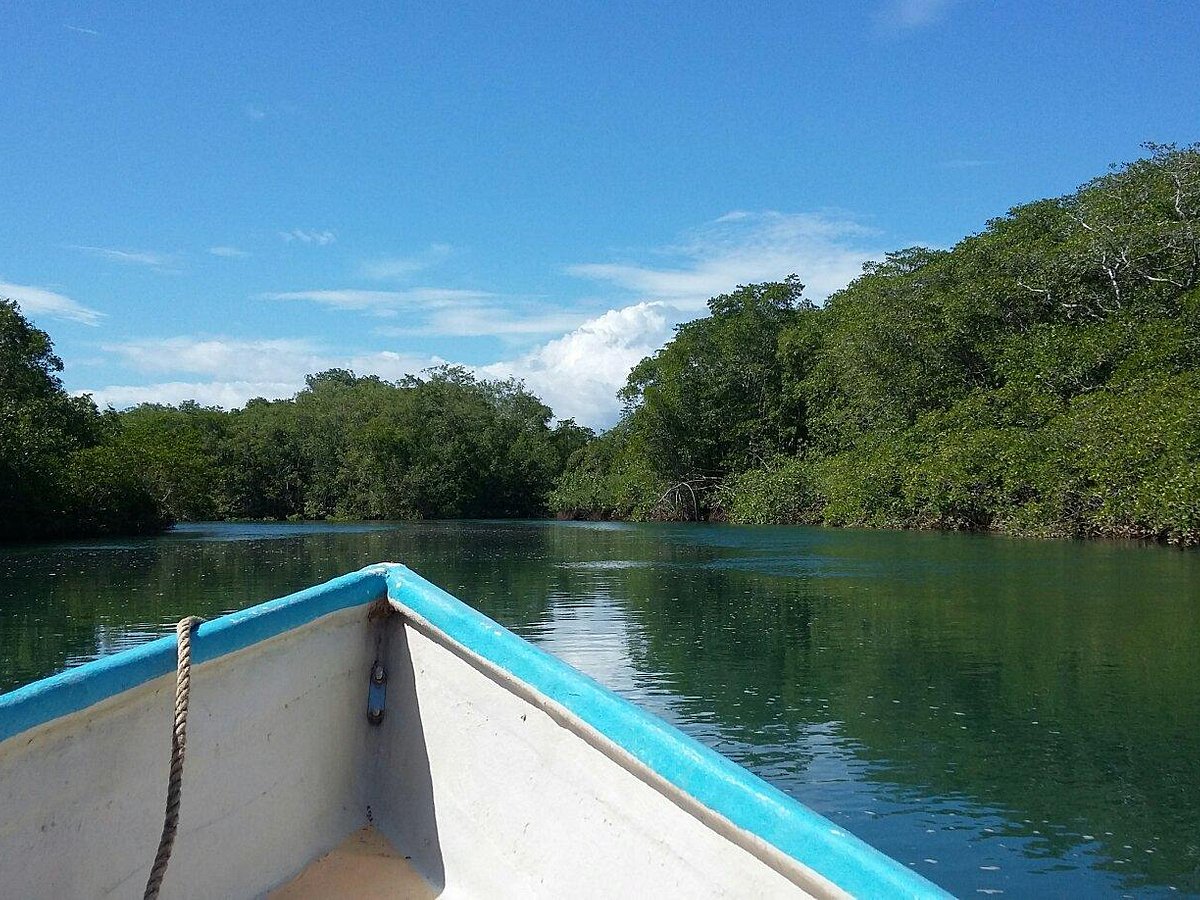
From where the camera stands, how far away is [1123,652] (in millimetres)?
10031

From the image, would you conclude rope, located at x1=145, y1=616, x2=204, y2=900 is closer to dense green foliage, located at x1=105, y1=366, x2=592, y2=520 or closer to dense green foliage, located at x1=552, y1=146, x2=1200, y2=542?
dense green foliage, located at x1=552, y1=146, x2=1200, y2=542

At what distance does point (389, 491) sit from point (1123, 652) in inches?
1944

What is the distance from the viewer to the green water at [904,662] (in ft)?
18.1

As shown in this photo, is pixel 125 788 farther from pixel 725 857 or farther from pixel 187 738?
pixel 725 857

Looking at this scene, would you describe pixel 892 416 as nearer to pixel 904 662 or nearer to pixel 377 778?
pixel 904 662

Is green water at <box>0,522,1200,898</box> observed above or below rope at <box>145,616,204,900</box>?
below

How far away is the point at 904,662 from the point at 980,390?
78.8 ft

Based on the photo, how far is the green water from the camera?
5.50 meters

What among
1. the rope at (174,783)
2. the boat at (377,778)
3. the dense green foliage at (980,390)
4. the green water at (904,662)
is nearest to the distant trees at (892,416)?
the dense green foliage at (980,390)

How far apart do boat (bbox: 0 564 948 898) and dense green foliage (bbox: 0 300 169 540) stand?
98.5ft

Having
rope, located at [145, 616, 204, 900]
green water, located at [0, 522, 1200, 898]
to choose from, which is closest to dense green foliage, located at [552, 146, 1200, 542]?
green water, located at [0, 522, 1200, 898]

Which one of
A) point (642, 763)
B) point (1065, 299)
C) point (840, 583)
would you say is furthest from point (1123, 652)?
point (1065, 299)

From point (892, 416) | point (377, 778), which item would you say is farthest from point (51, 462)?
point (377, 778)

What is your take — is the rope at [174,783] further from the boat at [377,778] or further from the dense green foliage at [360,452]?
the dense green foliage at [360,452]
